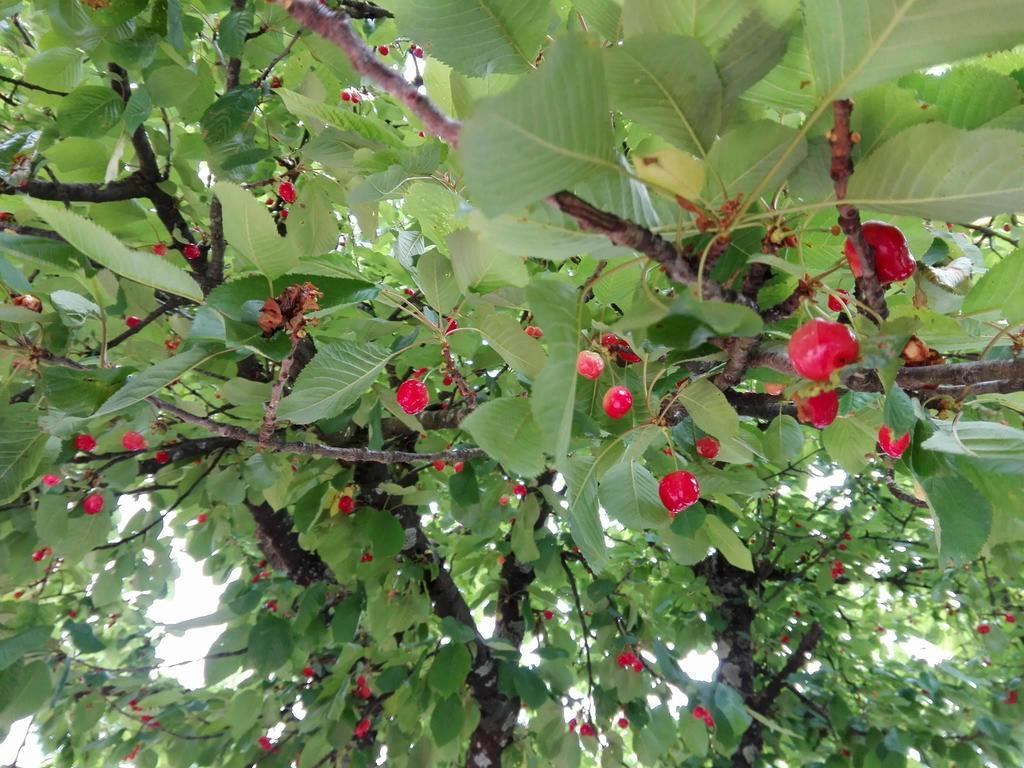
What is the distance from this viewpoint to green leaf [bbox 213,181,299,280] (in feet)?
2.74

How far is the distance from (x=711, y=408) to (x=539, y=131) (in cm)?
66

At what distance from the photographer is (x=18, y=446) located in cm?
138

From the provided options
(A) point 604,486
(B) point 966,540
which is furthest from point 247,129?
(B) point 966,540

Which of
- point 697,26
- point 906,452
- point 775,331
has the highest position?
point 697,26

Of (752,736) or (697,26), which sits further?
(752,736)

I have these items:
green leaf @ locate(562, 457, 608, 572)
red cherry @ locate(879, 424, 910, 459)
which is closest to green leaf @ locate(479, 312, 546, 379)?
green leaf @ locate(562, 457, 608, 572)

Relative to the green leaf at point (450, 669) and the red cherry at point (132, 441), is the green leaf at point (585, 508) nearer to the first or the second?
the green leaf at point (450, 669)

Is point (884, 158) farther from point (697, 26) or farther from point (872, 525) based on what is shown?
point (872, 525)

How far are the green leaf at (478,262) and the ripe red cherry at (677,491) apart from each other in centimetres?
49

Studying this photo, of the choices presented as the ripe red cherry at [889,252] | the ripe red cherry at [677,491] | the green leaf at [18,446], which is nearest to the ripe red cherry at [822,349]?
the ripe red cherry at [889,252]

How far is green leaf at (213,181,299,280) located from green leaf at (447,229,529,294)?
25cm

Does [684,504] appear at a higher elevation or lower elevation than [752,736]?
higher

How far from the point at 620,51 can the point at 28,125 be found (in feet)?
6.98

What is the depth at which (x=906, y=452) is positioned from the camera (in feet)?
2.68
